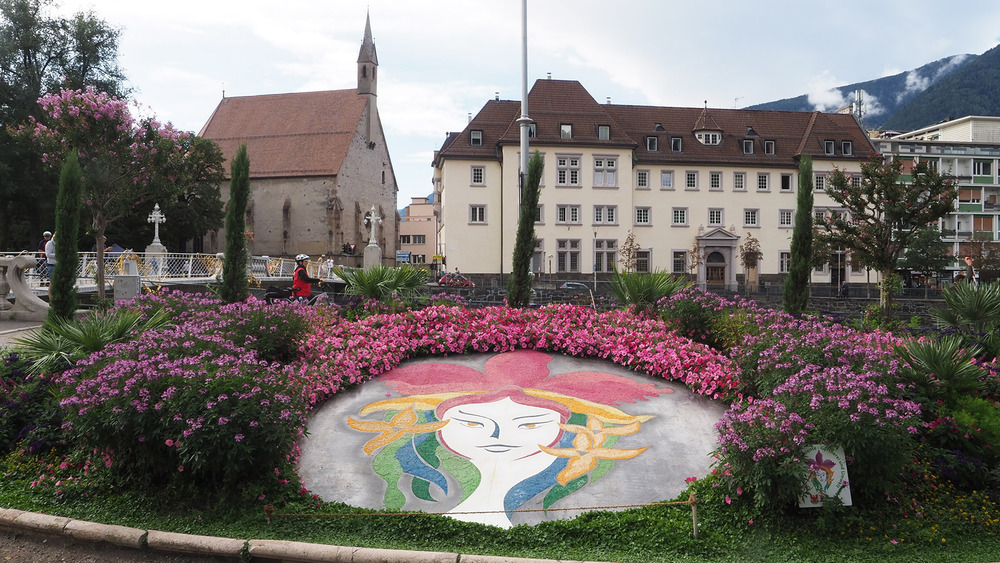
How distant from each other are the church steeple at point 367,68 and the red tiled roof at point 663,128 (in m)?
21.6

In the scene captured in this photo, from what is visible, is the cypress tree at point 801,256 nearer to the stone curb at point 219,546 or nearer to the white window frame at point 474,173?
the stone curb at point 219,546

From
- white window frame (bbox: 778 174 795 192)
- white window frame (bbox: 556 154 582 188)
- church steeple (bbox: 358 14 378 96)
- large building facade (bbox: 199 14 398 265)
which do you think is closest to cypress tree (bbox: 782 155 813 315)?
white window frame (bbox: 556 154 582 188)

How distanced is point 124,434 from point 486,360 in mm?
5670

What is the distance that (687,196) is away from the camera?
54.2 m

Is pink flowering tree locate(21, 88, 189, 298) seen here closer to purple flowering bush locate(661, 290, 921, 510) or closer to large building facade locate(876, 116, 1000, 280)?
purple flowering bush locate(661, 290, 921, 510)

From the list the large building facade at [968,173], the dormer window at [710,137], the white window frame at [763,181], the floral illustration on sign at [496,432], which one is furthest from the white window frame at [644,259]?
the floral illustration on sign at [496,432]

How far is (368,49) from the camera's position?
72.1 metres

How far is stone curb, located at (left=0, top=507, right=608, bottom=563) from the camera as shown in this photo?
17.7 ft

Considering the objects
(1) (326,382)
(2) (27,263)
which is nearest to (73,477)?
(1) (326,382)

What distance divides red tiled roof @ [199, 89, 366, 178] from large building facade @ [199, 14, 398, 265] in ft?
0.32

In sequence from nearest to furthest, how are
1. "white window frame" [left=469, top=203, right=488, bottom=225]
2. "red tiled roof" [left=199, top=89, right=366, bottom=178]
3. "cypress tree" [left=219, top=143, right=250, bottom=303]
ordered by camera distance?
1. "cypress tree" [left=219, top=143, right=250, bottom=303]
2. "white window frame" [left=469, top=203, right=488, bottom=225]
3. "red tiled roof" [left=199, top=89, right=366, bottom=178]

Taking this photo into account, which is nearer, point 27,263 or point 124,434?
point 124,434

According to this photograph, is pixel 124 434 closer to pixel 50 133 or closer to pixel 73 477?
pixel 73 477

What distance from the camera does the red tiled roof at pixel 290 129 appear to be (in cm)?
6681
